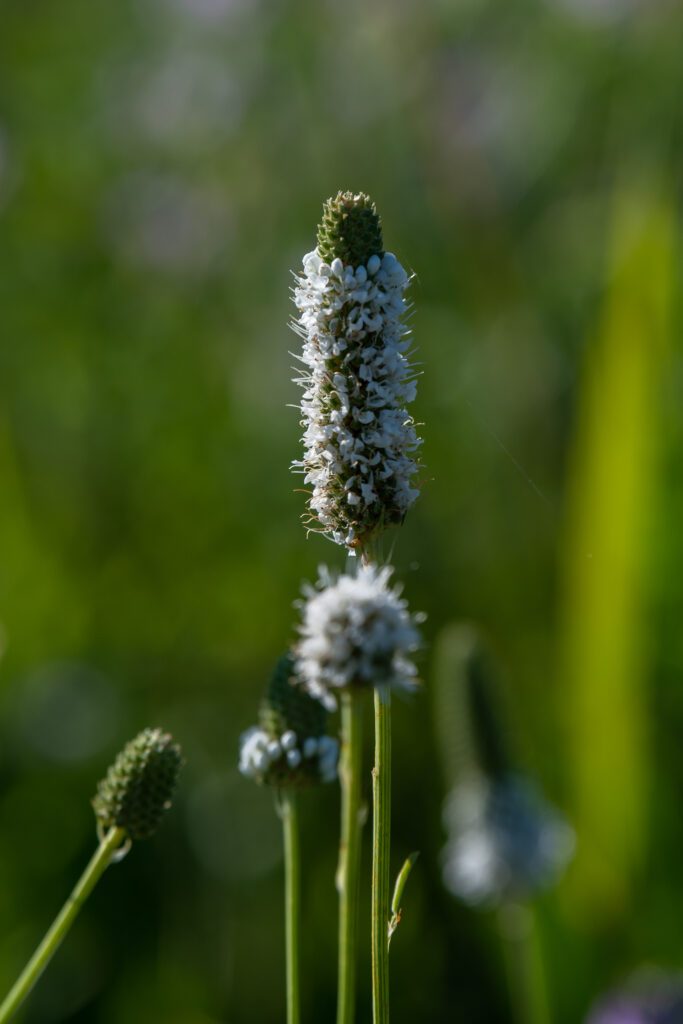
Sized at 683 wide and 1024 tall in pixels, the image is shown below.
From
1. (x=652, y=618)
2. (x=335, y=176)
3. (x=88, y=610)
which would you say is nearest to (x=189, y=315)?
(x=335, y=176)

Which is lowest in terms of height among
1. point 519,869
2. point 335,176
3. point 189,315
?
point 519,869

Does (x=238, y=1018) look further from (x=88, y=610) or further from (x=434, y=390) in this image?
(x=434, y=390)

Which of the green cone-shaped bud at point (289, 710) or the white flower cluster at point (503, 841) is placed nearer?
the green cone-shaped bud at point (289, 710)

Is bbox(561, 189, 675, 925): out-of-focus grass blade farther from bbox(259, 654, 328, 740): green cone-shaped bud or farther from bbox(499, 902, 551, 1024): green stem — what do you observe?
bbox(259, 654, 328, 740): green cone-shaped bud

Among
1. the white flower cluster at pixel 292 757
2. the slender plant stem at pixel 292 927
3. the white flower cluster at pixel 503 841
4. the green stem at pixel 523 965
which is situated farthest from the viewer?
the white flower cluster at pixel 503 841

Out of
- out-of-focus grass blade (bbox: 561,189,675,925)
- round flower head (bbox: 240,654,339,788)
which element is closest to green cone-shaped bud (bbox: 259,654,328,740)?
round flower head (bbox: 240,654,339,788)

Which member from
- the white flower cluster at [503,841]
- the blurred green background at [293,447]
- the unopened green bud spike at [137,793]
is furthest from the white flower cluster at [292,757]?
the blurred green background at [293,447]

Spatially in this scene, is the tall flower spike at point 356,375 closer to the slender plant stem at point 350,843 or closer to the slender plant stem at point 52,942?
the slender plant stem at point 350,843
